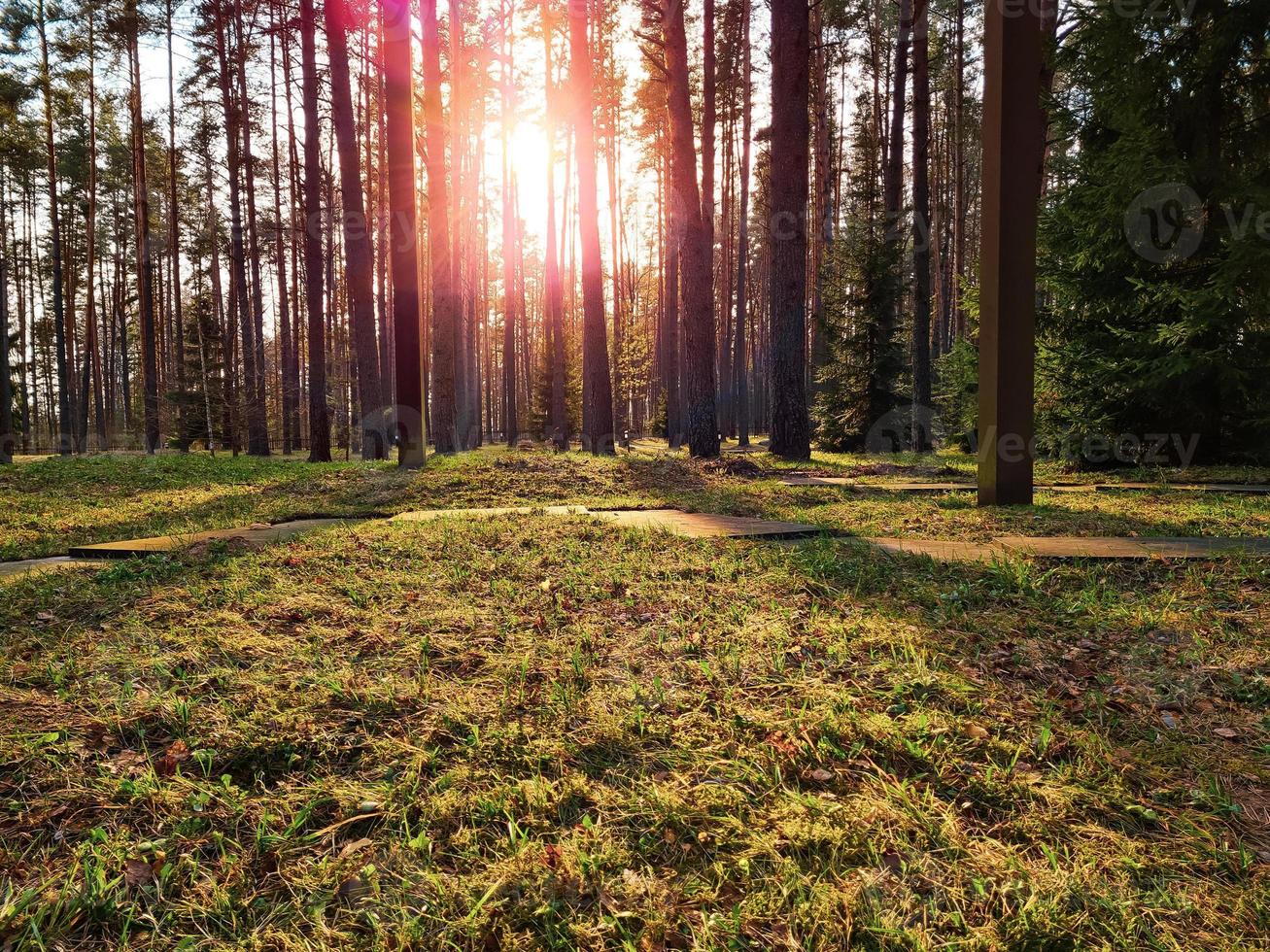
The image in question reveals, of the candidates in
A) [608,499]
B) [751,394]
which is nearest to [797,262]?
[608,499]

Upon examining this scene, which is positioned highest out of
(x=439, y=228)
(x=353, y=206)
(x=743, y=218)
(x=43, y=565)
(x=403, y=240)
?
(x=743, y=218)

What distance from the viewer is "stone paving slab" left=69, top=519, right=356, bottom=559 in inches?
130

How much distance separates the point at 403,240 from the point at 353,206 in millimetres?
4118

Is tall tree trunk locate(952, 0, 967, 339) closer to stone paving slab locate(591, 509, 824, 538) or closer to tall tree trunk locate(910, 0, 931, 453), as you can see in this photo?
tall tree trunk locate(910, 0, 931, 453)

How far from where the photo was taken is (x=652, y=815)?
131 centimetres

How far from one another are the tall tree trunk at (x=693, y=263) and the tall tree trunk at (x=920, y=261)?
503cm

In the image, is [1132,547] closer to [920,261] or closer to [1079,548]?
[1079,548]

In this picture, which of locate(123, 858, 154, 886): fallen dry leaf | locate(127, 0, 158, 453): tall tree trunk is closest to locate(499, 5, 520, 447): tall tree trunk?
locate(127, 0, 158, 453): tall tree trunk

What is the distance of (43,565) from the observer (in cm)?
309

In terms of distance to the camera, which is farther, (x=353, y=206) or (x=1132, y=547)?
(x=353, y=206)

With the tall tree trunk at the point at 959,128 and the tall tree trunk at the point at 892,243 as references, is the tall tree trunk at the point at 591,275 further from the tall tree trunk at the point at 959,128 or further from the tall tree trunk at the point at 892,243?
the tall tree trunk at the point at 959,128

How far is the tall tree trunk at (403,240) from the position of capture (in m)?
7.55

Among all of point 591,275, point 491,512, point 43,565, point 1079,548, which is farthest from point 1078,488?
point 591,275

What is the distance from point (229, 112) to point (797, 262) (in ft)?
50.0
